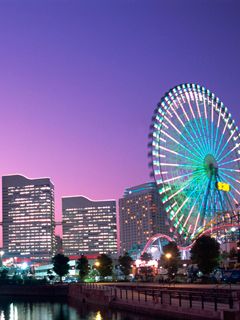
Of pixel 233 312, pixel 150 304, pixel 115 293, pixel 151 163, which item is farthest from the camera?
pixel 151 163

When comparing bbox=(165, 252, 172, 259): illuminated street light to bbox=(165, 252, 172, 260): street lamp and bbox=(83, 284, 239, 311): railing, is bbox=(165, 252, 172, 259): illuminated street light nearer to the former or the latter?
bbox=(165, 252, 172, 260): street lamp

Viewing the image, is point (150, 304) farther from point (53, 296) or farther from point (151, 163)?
point (53, 296)

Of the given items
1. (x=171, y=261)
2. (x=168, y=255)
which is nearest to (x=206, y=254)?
(x=171, y=261)

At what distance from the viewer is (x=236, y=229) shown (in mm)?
120062

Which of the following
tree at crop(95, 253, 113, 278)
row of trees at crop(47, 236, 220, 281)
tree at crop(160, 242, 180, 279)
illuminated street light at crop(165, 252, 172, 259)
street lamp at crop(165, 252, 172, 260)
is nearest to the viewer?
row of trees at crop(47, 236, 220, 281)

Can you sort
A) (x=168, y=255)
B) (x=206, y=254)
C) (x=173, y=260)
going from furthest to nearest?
(x=168, y=255)
(x=173, y=260)
(x=206, y=254)

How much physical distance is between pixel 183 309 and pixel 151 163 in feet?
167

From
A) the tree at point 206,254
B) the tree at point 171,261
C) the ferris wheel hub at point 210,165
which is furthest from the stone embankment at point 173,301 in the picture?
the ferris wheel hub at point 210,165

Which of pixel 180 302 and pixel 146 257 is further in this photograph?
pixel 146 257

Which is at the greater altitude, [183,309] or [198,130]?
[198,130]

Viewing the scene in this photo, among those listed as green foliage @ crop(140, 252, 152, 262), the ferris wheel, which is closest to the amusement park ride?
the ferris wheel

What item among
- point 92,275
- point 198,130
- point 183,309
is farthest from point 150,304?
point 92,275

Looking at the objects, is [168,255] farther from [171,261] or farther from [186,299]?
[186,299]

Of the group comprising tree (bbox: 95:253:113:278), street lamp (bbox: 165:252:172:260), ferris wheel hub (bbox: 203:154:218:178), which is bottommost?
tree (bbox: 95:253:113:278)
